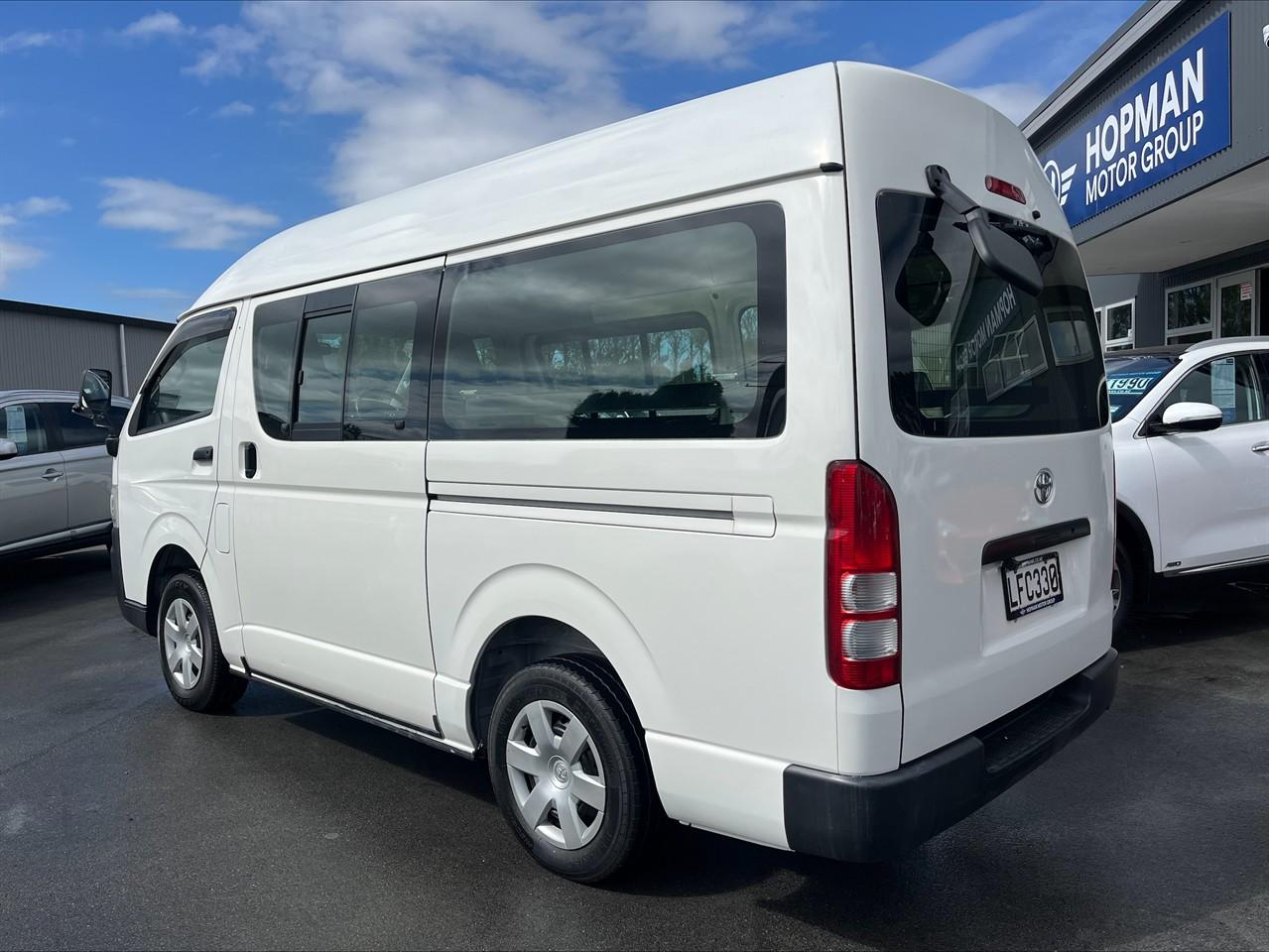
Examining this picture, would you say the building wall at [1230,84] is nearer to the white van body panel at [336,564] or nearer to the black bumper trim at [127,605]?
the white van body panel at [336,564]

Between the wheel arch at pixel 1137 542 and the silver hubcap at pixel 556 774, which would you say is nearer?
the silver hubcap at pixel 556 774

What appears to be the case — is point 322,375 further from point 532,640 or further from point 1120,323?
point 1120,323

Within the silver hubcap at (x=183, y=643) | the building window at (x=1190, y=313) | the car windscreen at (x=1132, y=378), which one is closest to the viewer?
the silver hubcap at (x=183, y=643)

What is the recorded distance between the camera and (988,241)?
264 centimetres

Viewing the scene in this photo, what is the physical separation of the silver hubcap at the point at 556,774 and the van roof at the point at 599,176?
1.60 metres

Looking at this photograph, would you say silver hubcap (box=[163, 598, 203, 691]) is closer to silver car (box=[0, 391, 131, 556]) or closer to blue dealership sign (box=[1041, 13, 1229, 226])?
silver car (box=[0, 391, 131, 556])

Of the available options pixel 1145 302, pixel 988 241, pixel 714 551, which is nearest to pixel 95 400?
pixel 714 551

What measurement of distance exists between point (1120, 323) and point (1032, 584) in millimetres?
13589

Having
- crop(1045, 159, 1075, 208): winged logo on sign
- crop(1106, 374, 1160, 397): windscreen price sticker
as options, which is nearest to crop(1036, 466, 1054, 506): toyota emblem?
crop(1106, 374, 1160, 397): windscreen price sticker

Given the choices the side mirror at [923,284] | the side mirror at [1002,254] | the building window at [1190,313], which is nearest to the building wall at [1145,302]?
the building window at [1190,313]

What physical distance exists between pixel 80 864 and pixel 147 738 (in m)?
1.42

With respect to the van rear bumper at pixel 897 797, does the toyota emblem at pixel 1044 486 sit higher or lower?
higher

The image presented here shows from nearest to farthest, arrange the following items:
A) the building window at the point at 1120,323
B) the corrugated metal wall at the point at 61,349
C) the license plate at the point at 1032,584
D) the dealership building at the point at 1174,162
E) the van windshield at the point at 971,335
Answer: the van windshield at the point at 971,335, the license plate at the point at 1032,584, the dealership building at the point at 1174,162, the building window at the point at 1120,323, the corrugated metal wall at the point at 61,349

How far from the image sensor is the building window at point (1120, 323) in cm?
1434
